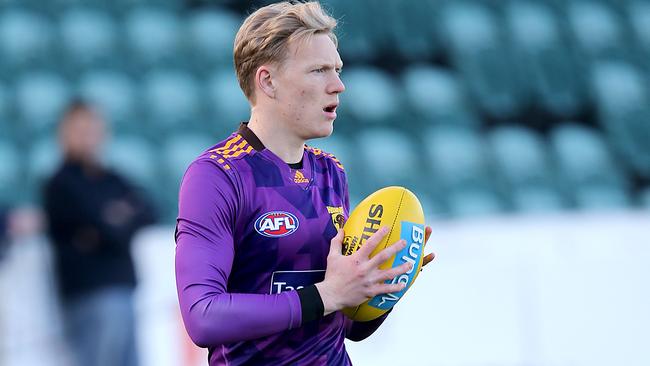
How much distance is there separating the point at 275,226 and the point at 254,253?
0.09 meters

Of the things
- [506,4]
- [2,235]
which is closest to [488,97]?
[506,4]

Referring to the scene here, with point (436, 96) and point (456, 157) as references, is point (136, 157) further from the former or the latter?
point (436, 96)

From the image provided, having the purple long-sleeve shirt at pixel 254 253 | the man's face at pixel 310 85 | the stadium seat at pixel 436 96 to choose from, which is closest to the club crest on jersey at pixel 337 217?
the purple long-sleeve shirt at pixel 254 253

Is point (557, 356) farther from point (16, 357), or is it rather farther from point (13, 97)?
point (13, 97)

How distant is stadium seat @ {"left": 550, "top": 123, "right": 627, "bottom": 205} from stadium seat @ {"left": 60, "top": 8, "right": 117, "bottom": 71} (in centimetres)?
447

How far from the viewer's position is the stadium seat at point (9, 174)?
8906 millimetres

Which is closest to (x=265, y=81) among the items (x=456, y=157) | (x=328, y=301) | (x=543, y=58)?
(x=328, y=301)

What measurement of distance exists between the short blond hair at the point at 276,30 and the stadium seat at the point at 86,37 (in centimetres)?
751

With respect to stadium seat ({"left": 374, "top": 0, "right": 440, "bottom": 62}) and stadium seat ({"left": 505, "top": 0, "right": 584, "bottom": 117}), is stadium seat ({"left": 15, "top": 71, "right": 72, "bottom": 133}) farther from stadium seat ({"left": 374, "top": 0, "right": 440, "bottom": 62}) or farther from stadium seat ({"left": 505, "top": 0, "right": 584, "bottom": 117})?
stadium seat ({"left": 505, "top": 0, "right": 584, "bottom": 117})

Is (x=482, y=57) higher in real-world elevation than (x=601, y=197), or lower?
higher

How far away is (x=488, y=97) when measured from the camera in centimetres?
1068

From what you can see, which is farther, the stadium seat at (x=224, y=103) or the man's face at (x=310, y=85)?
the stadium seat at (x=224, y=103)

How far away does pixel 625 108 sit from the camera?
10758 millimetres

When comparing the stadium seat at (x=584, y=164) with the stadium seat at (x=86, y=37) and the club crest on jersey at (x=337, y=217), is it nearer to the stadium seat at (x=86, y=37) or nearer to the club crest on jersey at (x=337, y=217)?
the stadium seat at (x=86, y=37)
